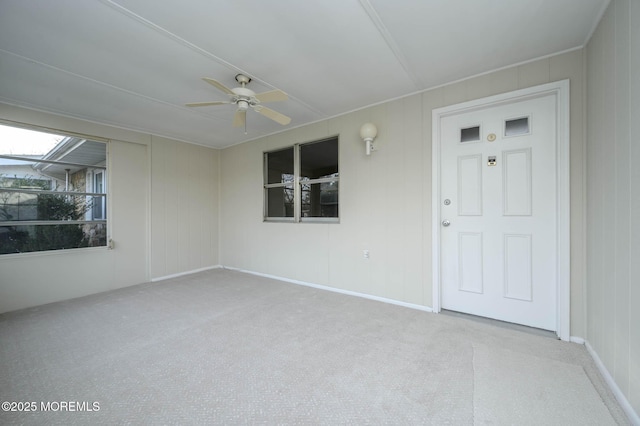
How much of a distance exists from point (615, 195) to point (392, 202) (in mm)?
1828

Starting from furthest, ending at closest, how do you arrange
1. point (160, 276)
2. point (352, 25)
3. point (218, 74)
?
1. point (160, 276)
2. point (218, 74)
3. point (352, 25)

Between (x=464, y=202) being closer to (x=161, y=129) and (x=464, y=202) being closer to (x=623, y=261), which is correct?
(x=623, y=261)

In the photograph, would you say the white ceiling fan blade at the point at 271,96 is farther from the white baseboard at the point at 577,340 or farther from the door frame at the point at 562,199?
the white baseboard at the point at 577,340

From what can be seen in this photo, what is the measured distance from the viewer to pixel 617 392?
4.99 ft

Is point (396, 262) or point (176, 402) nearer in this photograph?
point (176, 402)

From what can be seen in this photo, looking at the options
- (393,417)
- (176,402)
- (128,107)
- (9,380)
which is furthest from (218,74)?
(393,417)

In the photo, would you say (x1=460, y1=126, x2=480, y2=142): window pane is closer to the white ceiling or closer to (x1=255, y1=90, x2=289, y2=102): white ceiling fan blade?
the white ceiling

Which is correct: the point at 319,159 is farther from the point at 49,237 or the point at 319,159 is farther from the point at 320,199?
the point at 49,237

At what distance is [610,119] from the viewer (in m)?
1.70

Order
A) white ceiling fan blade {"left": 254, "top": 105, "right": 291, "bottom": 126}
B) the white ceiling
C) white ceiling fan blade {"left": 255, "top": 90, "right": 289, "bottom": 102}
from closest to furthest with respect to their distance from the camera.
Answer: the white ceiling
white ceiling fan blade {"left": 255, "top": 90, "right": 289, "bottom": 102}
white ceiling fan blade {"left": 254, "top": 105, "right": 291, "bottom": 126}

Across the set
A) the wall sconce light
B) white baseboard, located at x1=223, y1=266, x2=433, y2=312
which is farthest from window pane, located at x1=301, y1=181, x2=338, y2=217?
white baseboard, located at x1=223, y1=266, x2=433, y2=312

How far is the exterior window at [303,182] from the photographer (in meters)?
3.81

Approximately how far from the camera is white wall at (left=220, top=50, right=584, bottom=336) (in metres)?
2.19

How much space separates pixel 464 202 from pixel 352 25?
201cm
